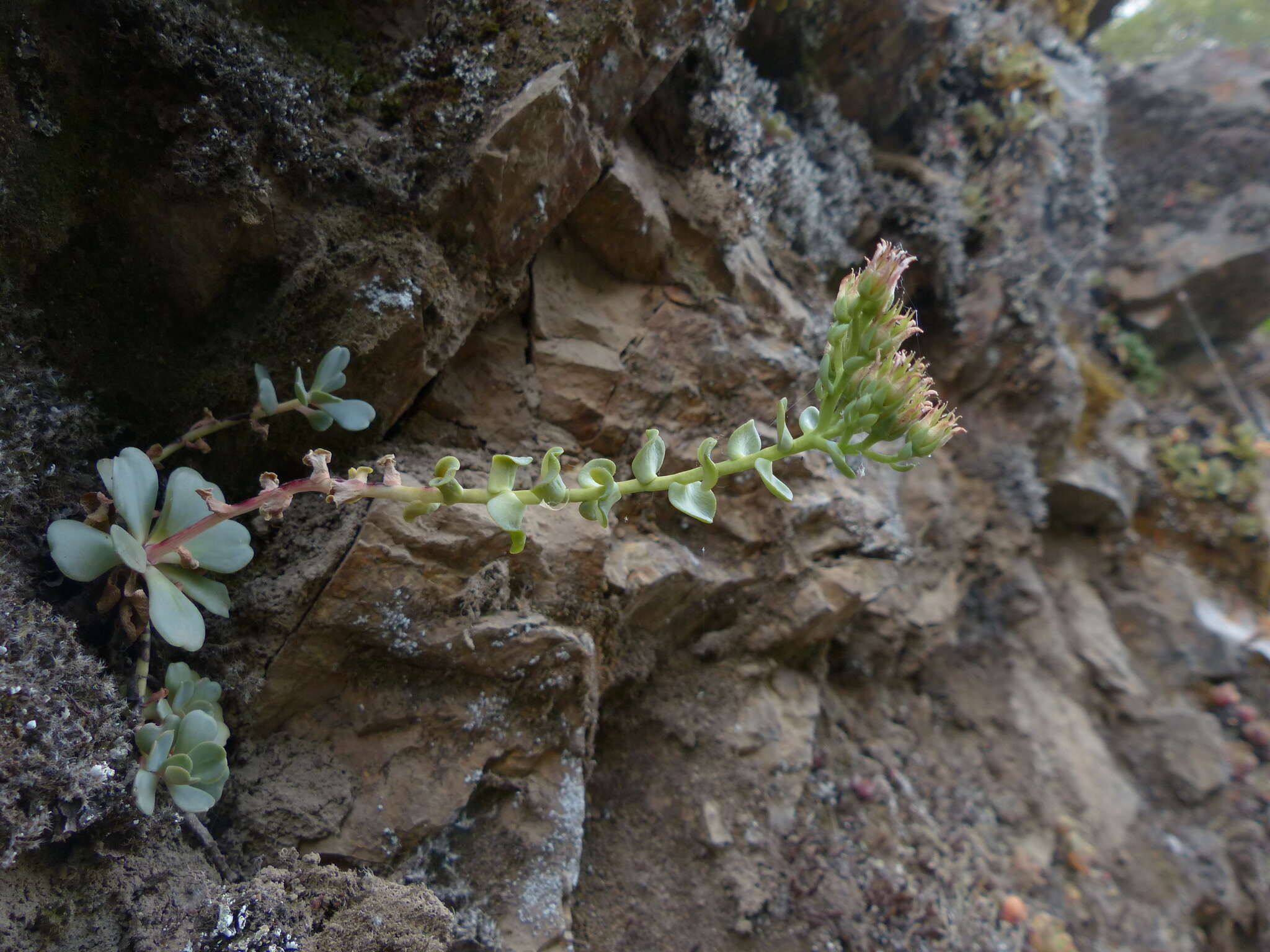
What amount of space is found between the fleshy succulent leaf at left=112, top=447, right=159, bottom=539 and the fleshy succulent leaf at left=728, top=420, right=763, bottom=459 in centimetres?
118

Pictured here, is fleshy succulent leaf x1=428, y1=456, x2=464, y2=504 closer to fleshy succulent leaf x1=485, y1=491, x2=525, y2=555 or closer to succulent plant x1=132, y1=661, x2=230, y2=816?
fleshy succulent leaf x1=485, y1=491, x2=525, y2=555

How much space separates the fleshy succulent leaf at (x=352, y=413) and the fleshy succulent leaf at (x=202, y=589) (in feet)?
1.44

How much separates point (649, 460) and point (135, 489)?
3.31 ft

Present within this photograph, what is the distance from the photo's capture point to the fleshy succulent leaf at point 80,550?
1290 millimetres

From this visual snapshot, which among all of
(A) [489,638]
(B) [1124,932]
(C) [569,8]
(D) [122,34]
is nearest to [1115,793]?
(B) [1124,932]

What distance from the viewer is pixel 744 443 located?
1635 mm

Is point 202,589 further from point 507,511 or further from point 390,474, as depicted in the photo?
point 507,511

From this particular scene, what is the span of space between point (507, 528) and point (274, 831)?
35.0 inches

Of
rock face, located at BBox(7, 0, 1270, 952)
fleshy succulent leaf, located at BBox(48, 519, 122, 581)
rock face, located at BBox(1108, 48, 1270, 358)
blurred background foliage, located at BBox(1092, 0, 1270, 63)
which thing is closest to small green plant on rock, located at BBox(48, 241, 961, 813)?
fleshy succulent leaf, located at BBox(48, 519, 122, 581)

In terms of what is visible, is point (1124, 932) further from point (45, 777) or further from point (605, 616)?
point (45, 777)

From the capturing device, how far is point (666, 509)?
2355 millimetres

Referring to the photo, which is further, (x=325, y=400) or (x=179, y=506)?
(x=325, y=400)

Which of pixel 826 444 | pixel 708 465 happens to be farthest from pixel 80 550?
pixel 826 444

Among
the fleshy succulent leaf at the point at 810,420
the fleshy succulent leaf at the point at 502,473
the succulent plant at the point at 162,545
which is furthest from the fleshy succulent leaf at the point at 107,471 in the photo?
the fleshy succulent leaf at the point at 810,420
